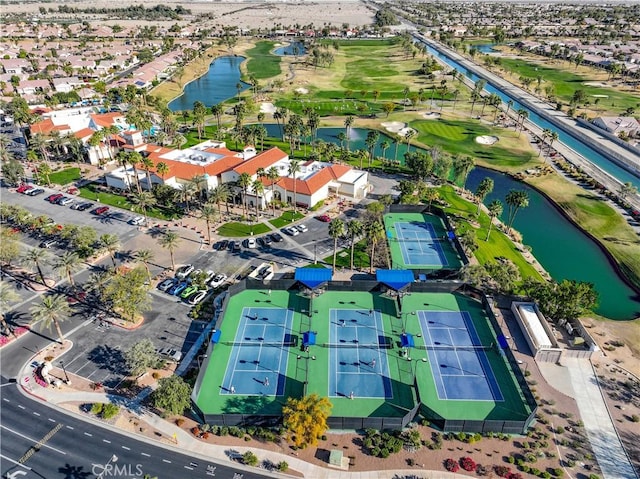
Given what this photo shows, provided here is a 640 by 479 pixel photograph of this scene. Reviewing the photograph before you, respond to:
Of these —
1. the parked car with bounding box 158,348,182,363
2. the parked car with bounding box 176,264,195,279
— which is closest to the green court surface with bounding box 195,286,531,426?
the parked car with bounding box 158,348,182,363

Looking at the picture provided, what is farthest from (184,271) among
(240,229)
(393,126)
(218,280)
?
(393,126)

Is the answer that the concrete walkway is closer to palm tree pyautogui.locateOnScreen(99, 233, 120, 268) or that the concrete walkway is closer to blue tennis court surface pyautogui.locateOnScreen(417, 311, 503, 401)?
blue tennis court surface pyautogui.locateOnScreen(417, 311, 503, 401)

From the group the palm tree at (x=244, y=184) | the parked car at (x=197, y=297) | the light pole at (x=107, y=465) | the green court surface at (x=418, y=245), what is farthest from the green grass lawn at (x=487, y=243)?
the light pole at (x=107, y=465)

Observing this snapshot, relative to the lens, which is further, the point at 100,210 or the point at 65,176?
the point at 65,176

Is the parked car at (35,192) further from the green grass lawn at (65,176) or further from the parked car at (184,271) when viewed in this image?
the parked car at (184,271)

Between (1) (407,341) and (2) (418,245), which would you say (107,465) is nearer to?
(1) (407,341)
